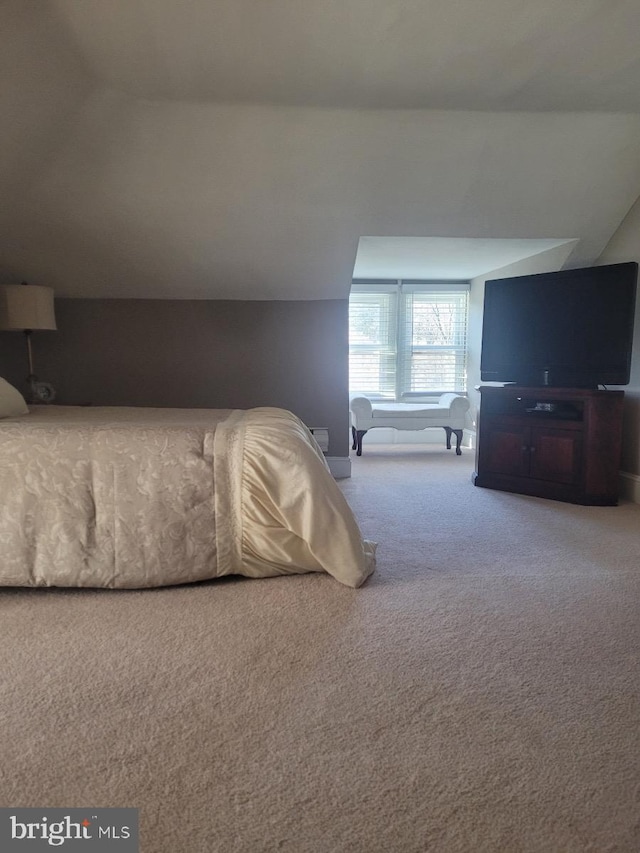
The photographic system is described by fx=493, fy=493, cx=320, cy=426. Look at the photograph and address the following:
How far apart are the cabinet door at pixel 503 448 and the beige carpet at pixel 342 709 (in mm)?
1311

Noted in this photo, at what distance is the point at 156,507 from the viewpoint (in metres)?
1.92

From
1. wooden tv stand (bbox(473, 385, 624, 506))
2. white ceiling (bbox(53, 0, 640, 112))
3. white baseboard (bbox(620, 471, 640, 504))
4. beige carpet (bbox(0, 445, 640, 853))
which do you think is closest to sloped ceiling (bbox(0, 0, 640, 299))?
white ceiling (bbox(53, 0, 640, 112))

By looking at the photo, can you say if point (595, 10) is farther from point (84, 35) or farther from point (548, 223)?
point (84, 35)

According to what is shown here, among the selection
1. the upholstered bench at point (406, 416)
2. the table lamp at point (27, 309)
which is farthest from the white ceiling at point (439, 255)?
the table lamp at point (27, 309)

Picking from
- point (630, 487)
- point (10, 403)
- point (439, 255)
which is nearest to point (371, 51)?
point (439, 255)

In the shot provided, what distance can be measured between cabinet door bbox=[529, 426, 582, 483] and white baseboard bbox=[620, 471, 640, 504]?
400 millimetres

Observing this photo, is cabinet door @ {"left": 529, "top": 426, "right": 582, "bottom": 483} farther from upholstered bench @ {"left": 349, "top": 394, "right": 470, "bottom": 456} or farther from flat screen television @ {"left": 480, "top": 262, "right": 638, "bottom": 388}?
upholstered bench @ {"left": 349, "top": 394, "right": 470, "bottom": 456}

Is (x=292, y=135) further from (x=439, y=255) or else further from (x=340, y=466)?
(x=340, y=466)

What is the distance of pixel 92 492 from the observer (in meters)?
1.93

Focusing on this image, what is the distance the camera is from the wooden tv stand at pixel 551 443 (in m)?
3.12

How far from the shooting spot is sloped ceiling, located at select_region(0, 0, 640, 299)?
6.73ft

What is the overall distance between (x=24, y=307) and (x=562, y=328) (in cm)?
362

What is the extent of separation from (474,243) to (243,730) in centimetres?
364

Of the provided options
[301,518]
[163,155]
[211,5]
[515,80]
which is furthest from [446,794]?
[163,155]
